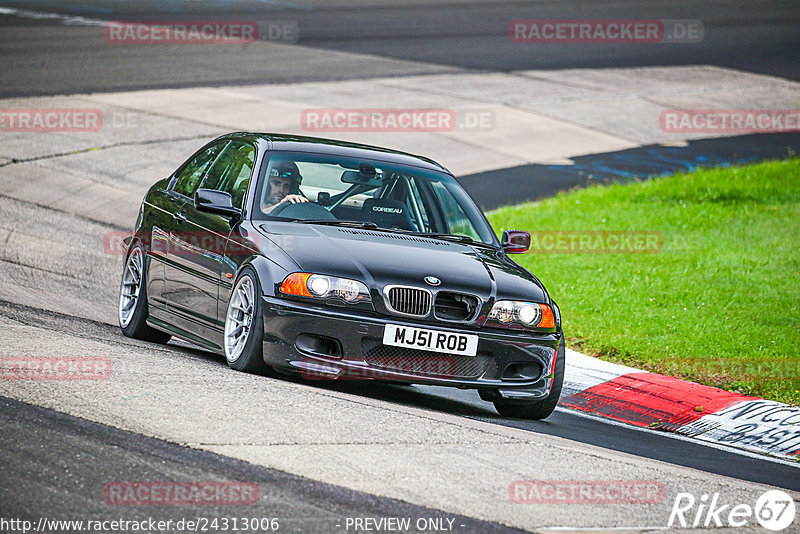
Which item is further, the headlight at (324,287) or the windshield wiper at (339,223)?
the windshield wiper at (339,223)

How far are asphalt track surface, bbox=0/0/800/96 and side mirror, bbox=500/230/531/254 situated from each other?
1448 cm

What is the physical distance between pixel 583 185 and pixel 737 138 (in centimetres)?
628

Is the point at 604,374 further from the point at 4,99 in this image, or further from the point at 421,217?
the point at 4,99

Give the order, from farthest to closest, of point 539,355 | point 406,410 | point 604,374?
point 604,374, point 539,355, point 406,410

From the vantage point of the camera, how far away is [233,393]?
661 cm

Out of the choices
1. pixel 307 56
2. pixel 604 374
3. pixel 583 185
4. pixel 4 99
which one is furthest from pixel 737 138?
pixel 604 374
